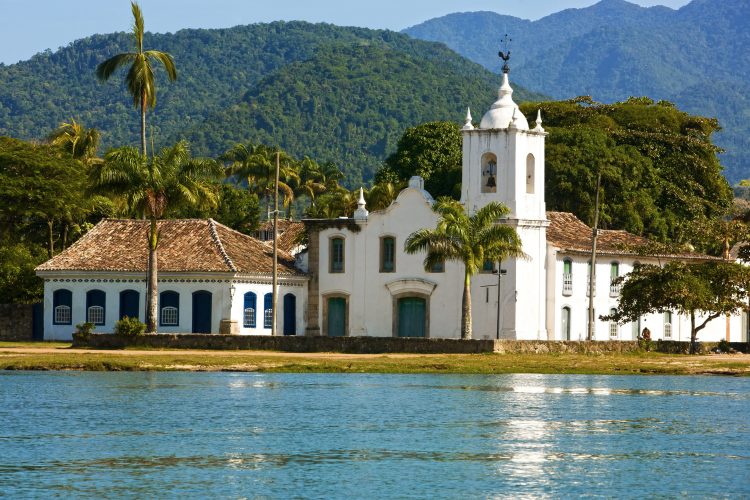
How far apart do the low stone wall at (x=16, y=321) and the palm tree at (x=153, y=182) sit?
1003 centimetres

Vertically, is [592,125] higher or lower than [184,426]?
higher

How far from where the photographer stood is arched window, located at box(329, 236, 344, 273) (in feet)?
213

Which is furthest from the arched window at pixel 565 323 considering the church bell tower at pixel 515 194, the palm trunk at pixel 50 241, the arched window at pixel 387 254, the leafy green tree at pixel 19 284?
the palm trunk at pixel 50 241

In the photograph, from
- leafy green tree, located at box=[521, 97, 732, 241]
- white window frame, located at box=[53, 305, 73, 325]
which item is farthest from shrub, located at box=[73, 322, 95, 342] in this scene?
leafy green tree, located at box=[521, 97, 732, 241]

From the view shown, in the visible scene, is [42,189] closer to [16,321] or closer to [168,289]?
[16,321]

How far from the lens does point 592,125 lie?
279ft

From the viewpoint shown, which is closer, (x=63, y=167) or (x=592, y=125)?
(x=63, y=167)

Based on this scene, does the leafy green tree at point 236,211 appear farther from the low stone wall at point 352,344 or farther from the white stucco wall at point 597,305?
the low stone wall at point 352,344

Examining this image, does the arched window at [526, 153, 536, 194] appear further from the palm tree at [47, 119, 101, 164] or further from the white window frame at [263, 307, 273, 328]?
the palm tree at [47, 119, 101, 164]

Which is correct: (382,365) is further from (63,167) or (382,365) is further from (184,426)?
(63,167)

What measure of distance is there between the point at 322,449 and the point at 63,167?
46.2 m

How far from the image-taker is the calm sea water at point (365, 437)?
2636cm

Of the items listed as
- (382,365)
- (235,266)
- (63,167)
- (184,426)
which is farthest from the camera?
(63,167)

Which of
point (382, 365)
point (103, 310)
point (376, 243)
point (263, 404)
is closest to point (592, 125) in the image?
point (376, 243)
